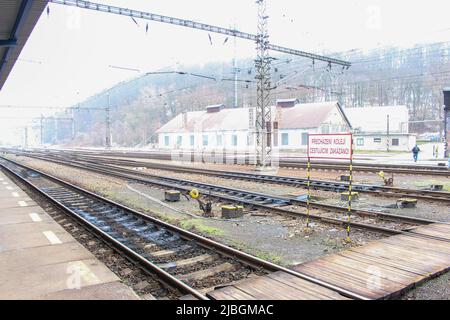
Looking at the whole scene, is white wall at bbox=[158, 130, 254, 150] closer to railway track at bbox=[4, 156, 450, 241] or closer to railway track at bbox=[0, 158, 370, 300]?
railway track at bbox=[4, 156, 450, 241]

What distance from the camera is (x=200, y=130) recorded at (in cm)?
6469

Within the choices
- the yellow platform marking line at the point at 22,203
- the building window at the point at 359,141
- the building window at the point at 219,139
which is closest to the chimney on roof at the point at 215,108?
the building window at the point at 219,139

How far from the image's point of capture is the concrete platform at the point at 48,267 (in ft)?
17.4

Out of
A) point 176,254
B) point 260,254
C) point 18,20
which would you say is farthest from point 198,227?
point 18,20

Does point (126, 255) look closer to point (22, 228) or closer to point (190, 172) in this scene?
point (22, 228)

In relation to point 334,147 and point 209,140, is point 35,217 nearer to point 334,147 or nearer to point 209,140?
point 334,147

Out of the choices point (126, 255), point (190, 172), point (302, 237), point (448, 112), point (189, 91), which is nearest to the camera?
point (126, 255)

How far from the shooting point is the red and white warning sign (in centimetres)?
822

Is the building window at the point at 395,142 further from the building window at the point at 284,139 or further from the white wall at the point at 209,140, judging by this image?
the white wall at the point at 209,140

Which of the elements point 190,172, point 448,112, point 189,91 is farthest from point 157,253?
point 189,91

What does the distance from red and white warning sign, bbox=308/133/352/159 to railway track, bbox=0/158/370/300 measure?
10.5 ft

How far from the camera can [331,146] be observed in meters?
→ 8.63

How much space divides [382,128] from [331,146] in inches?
2297

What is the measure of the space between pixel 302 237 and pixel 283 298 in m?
3.61
